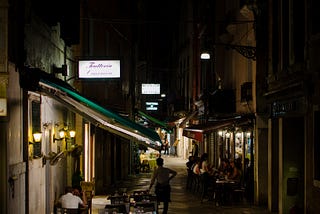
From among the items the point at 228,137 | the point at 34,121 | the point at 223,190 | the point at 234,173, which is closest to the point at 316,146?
the point at 34,121

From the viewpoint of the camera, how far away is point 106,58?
2183 centimetres

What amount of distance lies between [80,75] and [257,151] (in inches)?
293

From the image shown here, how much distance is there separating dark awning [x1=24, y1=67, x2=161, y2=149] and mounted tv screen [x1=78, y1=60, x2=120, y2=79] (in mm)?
4944

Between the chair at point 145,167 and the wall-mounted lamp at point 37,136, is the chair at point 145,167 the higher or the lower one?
the lower one

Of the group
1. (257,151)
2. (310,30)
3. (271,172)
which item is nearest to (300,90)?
(310,30)

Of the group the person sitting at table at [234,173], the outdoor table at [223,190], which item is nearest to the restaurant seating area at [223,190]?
the outdoor table at [223,190]

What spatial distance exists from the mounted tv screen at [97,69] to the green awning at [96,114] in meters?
4.84

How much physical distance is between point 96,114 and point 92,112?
17 centimetres

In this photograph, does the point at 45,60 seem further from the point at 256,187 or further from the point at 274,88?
the point at 256,187

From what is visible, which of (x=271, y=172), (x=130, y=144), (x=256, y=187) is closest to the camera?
(x=271, y=172)

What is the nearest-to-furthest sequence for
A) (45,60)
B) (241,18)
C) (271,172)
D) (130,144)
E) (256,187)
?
1. (45,60)
2. (271,172)
3. (256,187)
4. (241,18)
5. (130,144)

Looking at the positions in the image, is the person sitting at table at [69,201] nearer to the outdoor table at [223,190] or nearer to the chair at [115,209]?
the chair at [115,209]

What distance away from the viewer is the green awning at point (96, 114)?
1433cm

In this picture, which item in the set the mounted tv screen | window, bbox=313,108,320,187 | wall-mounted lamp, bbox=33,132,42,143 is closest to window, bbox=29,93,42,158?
wall-mounted lamp, bbox=33,132,42,143
